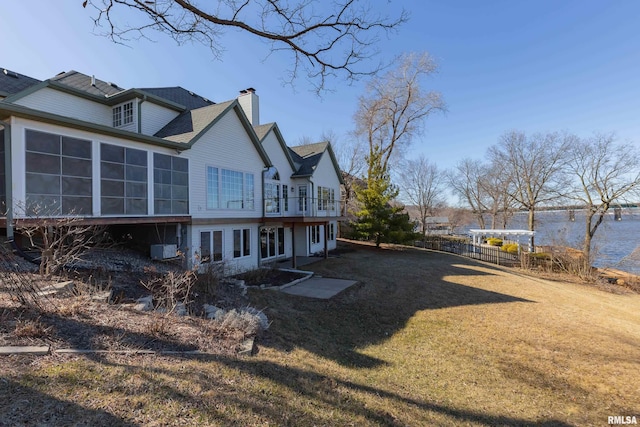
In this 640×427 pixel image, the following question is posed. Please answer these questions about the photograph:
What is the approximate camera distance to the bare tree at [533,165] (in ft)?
100

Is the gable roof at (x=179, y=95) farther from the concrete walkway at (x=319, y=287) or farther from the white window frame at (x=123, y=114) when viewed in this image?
the concrete walkway at (x=319, y=287)

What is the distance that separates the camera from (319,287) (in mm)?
11656

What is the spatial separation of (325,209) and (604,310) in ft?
46.5

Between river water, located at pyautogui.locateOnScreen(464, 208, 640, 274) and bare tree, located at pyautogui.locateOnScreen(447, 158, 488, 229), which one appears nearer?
river water, located at pyautogui.locateOnScreen(464, 208, 640, 274)

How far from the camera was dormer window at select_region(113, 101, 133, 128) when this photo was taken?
1181cm

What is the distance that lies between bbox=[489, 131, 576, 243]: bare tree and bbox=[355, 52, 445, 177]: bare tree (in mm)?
9961

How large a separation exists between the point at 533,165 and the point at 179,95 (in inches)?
1332

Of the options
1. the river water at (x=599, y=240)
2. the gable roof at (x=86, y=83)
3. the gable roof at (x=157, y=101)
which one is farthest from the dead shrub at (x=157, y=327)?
the river water at (x=599, y=240)

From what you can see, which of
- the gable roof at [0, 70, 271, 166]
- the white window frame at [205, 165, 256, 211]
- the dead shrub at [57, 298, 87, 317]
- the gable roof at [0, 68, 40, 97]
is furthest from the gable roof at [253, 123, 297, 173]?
the dead shrub at [57, 298, 87, 317]

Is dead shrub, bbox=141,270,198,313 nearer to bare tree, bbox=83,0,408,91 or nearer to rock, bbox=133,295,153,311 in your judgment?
rock, bbox=133,295,153,311

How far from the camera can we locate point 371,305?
998cm

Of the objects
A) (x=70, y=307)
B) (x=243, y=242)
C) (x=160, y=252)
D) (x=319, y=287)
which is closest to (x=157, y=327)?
(x=70, y=307)

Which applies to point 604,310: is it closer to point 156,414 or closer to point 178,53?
point 156,414

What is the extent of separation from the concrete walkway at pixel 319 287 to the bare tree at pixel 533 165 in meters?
27.5
